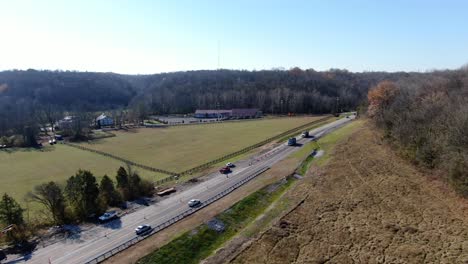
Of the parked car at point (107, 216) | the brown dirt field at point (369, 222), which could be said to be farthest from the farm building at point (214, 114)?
the parked car at point (107, 216)

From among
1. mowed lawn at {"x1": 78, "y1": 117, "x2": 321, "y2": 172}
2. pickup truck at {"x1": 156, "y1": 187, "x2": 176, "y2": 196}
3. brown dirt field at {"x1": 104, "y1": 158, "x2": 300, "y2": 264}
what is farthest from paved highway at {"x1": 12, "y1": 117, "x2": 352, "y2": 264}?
mowed lawn at {"x1": 78, "y1": 117, "x2": 321, "y2": 172}

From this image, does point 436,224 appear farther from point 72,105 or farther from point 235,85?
point 72,105

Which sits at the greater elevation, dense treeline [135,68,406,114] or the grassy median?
dense treeline [135,68,406,114]

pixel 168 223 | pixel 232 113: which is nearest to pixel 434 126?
pixel 168 223

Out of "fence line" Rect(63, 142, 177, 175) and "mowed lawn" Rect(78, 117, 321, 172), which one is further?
"mowed lawn" Rect(78, 117, 321, 172)

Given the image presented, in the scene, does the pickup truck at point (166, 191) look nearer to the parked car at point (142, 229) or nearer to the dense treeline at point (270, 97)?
the parked car at point (142, 229)

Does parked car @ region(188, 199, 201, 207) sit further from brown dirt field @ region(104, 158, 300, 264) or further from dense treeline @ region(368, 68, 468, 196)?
dense treeline @ region(368, 68, 468, 196)
